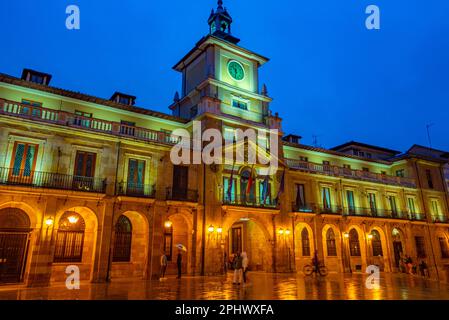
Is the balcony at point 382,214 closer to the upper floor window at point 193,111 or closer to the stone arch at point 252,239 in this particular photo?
the stone arch at point 252,239

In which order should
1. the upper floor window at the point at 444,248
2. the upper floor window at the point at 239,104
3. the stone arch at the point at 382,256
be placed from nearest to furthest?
the upper floor window at the point at 239,104 < the stone arch at the point at 382,256 < the upper floor window at the point at 444,248

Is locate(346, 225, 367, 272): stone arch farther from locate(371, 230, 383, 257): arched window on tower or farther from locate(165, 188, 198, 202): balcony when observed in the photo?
locate(165, 188, 198, 202): balcony

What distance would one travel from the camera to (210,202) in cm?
2281

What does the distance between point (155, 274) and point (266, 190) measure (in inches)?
392

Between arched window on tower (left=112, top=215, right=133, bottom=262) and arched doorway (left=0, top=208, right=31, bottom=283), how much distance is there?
4.83 metres

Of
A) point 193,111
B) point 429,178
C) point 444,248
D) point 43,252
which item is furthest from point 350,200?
point 43,252

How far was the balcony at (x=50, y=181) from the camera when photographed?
17031 millimetres

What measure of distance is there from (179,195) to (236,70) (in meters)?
12.9

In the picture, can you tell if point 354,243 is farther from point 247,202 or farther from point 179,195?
point 179,195

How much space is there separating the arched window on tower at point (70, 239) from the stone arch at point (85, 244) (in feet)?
0.64

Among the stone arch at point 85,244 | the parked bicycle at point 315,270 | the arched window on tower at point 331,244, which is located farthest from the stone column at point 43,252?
the arched window on tower at point 331,244

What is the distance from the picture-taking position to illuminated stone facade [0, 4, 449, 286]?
17750mm
